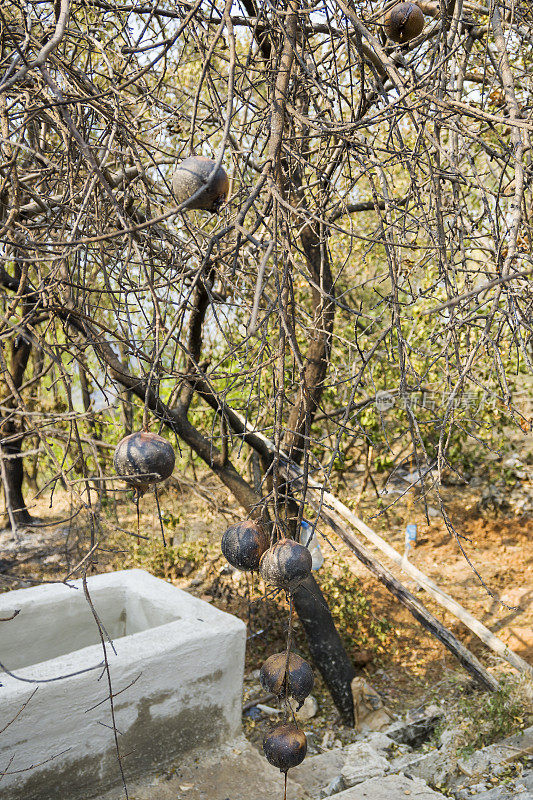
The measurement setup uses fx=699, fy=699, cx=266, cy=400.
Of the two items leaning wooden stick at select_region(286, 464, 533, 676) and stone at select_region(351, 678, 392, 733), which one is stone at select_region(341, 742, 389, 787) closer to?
stone at select_region(351, 678, 392, 733)

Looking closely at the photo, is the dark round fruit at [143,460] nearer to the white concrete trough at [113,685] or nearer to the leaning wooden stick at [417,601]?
the white concrete trough at [113,685]

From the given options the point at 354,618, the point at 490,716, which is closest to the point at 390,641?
the point at 354,618

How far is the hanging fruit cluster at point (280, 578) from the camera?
1.32 metres

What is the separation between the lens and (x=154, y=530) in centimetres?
779

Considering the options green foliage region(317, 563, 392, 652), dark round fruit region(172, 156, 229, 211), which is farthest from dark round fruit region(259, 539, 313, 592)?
green foliage region(317, 563, 392, 652)

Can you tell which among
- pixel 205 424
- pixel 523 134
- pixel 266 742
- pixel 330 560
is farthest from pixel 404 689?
pixel 523 134

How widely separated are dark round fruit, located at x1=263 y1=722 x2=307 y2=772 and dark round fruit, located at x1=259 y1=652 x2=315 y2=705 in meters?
0.09

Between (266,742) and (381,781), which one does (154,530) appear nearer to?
(381,781)

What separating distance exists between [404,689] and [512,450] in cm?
366

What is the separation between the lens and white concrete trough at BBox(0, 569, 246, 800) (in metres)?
3.43

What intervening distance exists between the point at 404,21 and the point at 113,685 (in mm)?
3341

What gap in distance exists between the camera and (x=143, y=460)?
1.35 metres

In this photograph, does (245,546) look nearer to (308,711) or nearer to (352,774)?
(352,774)

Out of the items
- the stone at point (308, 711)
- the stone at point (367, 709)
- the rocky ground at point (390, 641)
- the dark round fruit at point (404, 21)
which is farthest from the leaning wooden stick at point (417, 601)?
the dark round fruit at point (404, 21)
